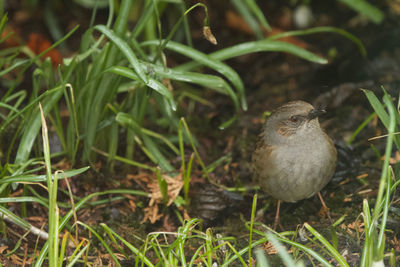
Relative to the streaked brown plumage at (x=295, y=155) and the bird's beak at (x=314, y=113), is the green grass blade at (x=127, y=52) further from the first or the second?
the bird's beak at (x=314, y=113)

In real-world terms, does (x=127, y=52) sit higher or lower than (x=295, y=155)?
higher

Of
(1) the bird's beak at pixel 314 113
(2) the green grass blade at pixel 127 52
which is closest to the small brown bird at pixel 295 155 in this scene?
(1) the bird's beak at pixel 314 113

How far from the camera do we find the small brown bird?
3.55 m

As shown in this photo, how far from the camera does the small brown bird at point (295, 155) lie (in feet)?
11.7

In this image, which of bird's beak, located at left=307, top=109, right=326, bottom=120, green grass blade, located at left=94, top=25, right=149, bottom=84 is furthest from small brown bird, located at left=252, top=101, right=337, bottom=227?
green grass blade, located at left=94, top=25, right=149, bottom=84

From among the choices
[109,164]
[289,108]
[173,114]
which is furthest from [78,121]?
[289,108]

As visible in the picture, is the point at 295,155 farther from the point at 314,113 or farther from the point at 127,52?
the point at 127,52

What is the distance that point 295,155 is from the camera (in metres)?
3.59

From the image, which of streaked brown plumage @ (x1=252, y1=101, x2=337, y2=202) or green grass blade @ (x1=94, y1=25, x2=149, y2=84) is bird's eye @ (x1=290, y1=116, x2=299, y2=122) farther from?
green grass blade @ (x1=94, y1=25, x2=149, y2=84)

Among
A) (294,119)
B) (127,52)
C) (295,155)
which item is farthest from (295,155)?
(127,52)

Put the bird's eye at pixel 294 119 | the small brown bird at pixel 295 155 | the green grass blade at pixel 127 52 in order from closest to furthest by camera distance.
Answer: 1. the green grass blade at pixel 127 52
2. the small brown bird at pixel 295 155
3. the bird's eye at pixel 294 119

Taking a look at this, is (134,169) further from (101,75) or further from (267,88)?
(267,88)

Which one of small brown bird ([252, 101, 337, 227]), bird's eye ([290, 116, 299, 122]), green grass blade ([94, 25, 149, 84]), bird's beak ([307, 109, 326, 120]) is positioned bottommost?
small brown bird ([252, 101, 337, 227])

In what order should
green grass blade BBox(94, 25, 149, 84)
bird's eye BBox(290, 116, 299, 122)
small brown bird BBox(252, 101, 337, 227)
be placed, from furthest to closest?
1. bird's eye BBox(290, 116, 299, 122)
2. small brown bird BBox(252, 101, 337, 227)
3. green grass blade BBox(94, 25, 149, 84)
